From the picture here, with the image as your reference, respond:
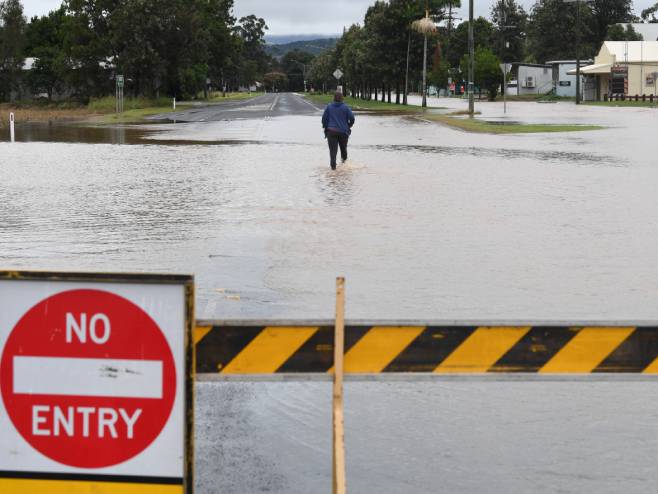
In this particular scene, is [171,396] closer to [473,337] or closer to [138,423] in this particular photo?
[138,423]

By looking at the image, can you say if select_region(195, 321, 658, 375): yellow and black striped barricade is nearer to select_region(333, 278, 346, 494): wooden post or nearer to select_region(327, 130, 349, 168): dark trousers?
select_region(333, 278, 346, 494): wooden post

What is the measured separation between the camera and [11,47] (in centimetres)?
11131

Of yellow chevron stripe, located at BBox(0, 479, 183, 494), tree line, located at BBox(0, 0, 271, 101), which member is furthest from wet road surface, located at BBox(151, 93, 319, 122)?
yellow chevron stripe, located at BBox(0, 479, 183, 494)

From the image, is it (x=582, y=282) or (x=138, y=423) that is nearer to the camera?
(x=138, y=423)

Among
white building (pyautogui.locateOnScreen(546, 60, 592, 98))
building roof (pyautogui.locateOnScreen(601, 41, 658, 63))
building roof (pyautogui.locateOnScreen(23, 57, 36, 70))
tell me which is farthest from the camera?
→ white building (pyautogui.locateOnScreen(546, 60, 592, 98))

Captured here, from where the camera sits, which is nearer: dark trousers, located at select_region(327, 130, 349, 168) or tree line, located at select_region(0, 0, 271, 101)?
dark trousers, located at select_region(327, 130, 349, 168)

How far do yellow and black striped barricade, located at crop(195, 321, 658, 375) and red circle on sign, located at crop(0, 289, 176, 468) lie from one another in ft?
0.86

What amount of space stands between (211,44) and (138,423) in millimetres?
114343

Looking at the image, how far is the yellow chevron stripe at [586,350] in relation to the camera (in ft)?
14.1

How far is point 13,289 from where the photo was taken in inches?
158

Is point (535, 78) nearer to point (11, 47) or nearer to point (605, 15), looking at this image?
point (605, 15)

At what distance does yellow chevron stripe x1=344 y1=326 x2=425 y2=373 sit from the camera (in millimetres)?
4262

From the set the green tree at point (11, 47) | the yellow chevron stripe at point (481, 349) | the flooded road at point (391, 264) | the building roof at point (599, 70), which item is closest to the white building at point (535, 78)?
the building roof at point (599, 70)

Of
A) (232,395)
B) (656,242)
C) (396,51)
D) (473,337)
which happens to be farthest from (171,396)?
(396,51)
